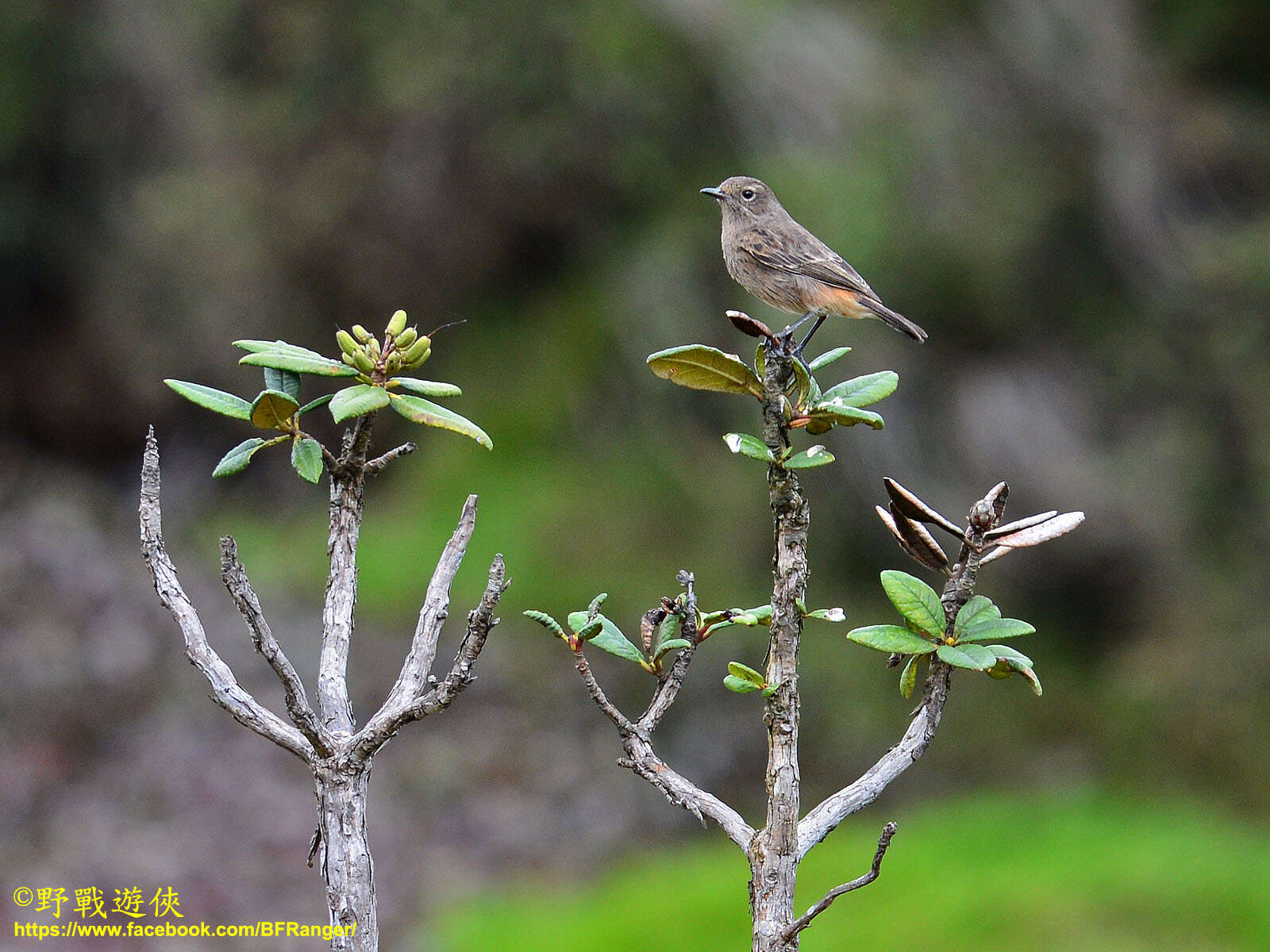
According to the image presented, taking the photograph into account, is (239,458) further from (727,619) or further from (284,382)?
(727,619)

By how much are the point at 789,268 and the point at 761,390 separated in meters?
1.53

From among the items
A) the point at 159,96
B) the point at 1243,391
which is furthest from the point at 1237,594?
the point at 159,96

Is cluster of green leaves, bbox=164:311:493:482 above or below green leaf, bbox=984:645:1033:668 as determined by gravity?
above

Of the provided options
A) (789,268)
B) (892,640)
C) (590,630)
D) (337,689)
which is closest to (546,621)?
(590,630)

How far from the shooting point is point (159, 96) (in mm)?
8461

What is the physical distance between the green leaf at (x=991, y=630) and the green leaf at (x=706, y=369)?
37cm

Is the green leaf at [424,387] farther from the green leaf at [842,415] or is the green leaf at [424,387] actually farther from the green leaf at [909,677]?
the green leaf at [909,677]

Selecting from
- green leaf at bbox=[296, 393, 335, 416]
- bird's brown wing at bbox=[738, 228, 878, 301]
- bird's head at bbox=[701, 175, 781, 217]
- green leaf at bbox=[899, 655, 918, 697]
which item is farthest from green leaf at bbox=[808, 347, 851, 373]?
bird's head at bbox=[701, 175, 781, 217]

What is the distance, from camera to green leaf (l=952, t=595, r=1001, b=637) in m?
1.48

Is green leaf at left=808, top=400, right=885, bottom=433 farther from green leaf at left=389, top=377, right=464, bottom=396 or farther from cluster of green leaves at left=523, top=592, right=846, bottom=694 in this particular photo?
green leaf at left=389, top=377, right=464, bottom=396

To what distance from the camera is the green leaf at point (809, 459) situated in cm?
138

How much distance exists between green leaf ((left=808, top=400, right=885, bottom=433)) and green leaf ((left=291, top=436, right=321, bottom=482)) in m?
0.58

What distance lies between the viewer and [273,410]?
1.44 metres

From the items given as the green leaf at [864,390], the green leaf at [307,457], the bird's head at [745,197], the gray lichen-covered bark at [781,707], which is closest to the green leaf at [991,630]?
the gray lichen-covered bark at [781,707]
